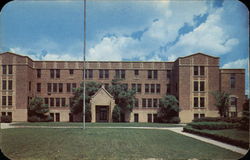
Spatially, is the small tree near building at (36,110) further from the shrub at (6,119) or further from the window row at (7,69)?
the window row at (7,69)

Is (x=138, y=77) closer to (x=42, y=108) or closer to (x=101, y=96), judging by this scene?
(x=101, y=96)

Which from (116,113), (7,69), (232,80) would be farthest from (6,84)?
(232,80)

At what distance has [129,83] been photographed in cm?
3669

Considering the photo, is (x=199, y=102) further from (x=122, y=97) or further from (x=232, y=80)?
(x=122, y=97)

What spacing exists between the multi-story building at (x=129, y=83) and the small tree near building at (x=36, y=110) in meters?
0.89

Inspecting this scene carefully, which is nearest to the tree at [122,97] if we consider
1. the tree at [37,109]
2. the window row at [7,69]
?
the tree at [37,109]

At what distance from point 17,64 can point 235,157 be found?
33738mm

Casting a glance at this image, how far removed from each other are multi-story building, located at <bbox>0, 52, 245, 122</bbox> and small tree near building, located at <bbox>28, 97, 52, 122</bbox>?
0.89 metres

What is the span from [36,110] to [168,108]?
22204 mm

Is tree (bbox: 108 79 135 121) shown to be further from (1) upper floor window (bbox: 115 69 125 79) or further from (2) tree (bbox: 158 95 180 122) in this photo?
(2) tree (bbox: 158 95 180 122)

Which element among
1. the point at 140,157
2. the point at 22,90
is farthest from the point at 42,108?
the point at 140,157

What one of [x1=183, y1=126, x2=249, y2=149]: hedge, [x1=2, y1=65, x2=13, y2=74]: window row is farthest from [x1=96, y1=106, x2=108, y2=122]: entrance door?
[x1=183, y1=126, x2=249, y2=149]: hedge

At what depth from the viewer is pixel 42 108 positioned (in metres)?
33.0

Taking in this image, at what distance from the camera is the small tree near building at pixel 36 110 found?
3231 cm
